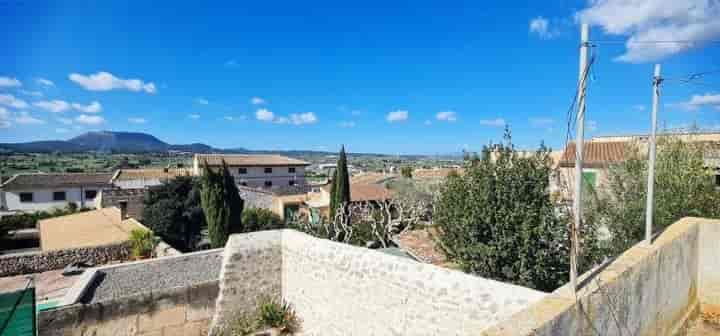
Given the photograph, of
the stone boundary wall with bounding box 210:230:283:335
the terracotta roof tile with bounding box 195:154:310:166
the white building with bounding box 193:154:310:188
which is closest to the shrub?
the stone boundary wall with bounding box 210:230:283:335

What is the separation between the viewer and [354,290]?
21.4 ft

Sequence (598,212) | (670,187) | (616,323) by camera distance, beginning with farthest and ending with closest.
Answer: (598,212)
(670,187)
(616,323)

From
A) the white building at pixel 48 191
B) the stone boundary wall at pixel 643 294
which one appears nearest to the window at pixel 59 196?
the white building at pixel 48 191

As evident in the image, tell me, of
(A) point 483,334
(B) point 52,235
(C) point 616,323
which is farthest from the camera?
(B) point 52,235

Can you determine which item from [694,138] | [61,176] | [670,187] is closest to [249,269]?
[670,187]

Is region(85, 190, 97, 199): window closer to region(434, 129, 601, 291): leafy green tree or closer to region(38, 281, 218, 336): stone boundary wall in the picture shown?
region(38, 281, 218, 336): stone boundary wall

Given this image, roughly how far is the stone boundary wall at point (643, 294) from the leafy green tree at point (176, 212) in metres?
20.9

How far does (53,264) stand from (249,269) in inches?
426

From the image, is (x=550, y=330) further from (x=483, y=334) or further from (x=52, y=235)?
(x=52, y=235)

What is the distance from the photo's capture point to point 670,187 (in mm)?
8672

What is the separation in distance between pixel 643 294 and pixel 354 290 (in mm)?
4333

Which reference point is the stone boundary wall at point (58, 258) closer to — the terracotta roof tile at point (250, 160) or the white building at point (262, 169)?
the terracotta roof tile at point (250, 160)

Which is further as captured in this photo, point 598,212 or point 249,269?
point 598,212

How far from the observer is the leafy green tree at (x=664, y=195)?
855 centimetres
